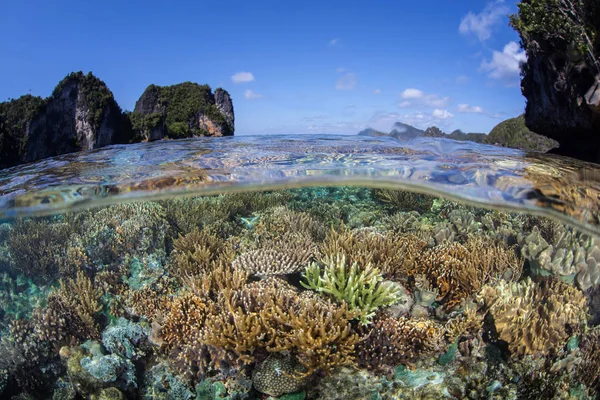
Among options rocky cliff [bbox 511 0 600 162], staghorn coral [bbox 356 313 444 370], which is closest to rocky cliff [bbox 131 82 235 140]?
rocky cliff [bbox 511 0 600 162]

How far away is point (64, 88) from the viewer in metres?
22.1

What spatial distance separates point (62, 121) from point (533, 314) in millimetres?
25399

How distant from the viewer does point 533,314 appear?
540cm

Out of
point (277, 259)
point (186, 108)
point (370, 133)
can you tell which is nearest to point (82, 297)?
point (277, 259)

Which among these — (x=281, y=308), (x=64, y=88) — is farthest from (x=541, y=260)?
(x=64, y=88)

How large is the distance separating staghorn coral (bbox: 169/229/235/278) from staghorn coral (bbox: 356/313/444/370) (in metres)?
2.70

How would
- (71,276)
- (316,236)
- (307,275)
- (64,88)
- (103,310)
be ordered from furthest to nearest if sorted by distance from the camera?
(64,88)
(316,236)
(71,276)
(103,310)
(307,275)

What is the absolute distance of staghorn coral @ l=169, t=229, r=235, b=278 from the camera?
20.6ft

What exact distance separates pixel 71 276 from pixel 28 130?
17734 mm

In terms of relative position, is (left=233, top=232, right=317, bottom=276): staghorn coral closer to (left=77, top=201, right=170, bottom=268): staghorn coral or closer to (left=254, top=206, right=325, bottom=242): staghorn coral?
(left=254, top=206, right=325, bottom=242): staghorn coral

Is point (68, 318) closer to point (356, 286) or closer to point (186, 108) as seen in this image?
point (356, 286)

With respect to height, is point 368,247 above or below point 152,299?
above

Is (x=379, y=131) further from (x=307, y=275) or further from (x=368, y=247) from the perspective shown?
(x=307, y=275)

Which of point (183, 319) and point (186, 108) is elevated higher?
point (186, 108)
